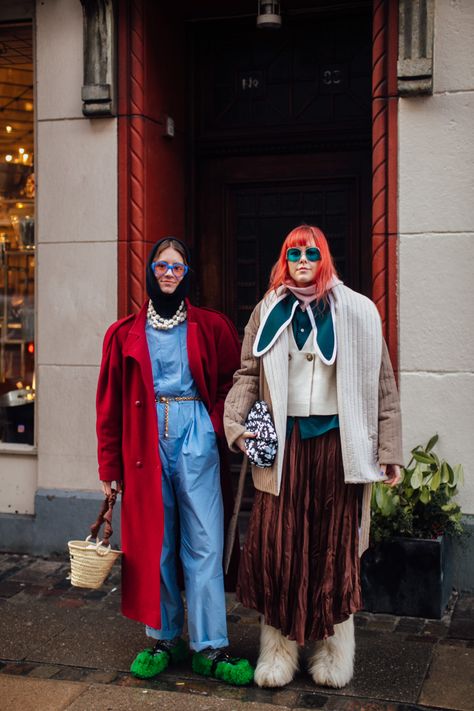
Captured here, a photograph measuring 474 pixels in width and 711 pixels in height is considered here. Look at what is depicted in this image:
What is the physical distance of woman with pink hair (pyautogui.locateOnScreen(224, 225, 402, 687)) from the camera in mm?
4406

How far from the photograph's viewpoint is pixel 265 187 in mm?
7098

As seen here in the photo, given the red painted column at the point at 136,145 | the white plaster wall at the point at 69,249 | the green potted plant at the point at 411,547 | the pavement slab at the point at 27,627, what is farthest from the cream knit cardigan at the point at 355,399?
the white plaster wall at the point at 69,249

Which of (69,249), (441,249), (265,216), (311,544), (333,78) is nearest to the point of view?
(311,544)

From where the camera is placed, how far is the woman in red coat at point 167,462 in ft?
15.2

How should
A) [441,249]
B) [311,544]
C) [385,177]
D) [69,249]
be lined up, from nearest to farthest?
1. [311,544]
2. [441,249]
3. [385,177]
4. [69,249]

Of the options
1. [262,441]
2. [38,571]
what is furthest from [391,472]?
[38,571]

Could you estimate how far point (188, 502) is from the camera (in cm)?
463

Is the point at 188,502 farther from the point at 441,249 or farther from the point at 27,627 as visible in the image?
the point at 441,249

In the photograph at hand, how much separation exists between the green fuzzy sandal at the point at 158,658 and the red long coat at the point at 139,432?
18 cm

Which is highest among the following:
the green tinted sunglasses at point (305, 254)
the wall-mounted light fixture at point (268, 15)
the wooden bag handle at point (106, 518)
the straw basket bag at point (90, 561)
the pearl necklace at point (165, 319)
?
the wall-mounted light fixture at point (268, 15)

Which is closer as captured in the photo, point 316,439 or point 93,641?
point 316,439

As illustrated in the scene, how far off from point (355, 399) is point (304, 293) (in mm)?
524

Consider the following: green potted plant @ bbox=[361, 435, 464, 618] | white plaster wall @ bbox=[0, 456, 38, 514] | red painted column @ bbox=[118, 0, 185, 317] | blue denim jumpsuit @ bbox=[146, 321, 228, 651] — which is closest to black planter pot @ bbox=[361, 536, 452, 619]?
green potted plant @ bbox=[361, 435, 464, 618]

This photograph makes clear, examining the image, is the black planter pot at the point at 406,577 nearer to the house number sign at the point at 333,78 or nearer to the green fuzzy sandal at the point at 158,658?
the green fuzzy sandal at the point at 158,658
